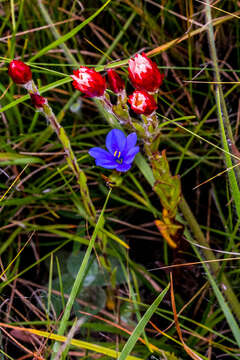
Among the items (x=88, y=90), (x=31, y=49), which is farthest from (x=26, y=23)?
(x=88, y=90)

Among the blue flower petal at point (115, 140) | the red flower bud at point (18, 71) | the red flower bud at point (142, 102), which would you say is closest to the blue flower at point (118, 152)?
the blue flower petal at point (115, 140)

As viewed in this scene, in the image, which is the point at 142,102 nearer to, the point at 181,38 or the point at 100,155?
the point at 100,155

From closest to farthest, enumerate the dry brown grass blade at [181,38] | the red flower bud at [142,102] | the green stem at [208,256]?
the red flower bud at [142,102] → the green stem at [208,256] → the dry brown grass blade at [181,38]

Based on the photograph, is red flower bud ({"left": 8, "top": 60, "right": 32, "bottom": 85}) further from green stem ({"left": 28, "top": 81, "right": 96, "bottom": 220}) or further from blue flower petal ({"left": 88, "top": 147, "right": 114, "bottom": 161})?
blue flower petal ({"left": 88, "top": 147, "right": 114, "bottom": 161})

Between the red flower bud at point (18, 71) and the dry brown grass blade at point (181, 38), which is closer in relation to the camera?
the red flower bud at point (18, 71)

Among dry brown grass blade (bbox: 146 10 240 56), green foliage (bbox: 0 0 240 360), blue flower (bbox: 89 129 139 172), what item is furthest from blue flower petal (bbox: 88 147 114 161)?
dry brown grass blade (bbox: 146 10 240 56)

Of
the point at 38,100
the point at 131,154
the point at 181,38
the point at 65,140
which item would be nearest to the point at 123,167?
the point at 131,154

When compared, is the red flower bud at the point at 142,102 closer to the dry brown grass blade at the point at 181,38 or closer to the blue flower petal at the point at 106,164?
the blue flower petal at the point at 106,164
